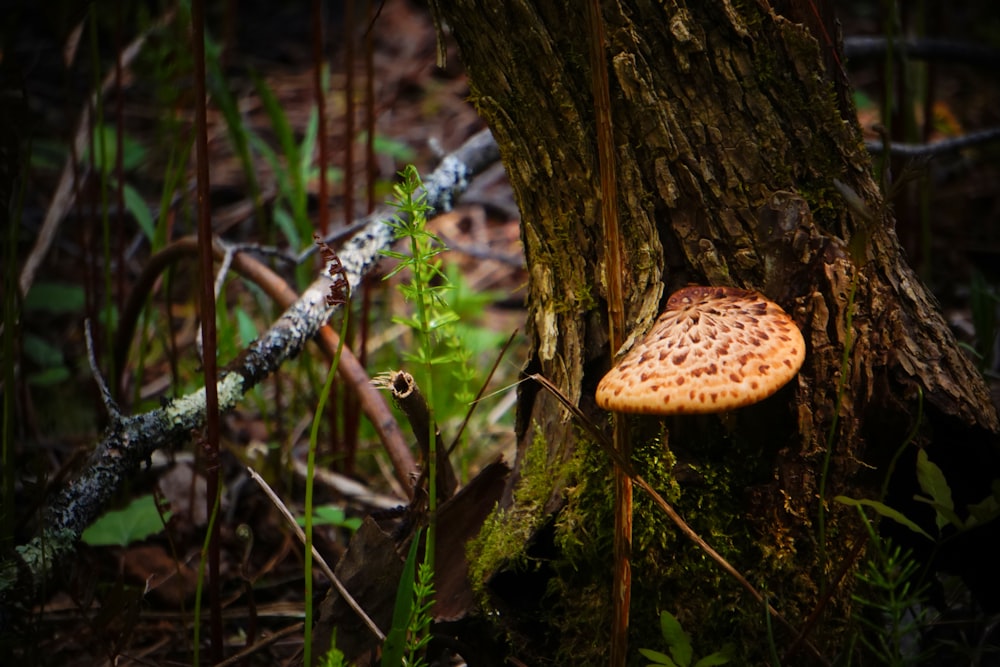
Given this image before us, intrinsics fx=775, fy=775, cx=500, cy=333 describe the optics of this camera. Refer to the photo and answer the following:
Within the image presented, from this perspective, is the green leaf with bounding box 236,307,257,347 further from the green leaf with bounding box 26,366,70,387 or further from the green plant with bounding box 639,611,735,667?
the green plant with bounding box 639,611,735,667

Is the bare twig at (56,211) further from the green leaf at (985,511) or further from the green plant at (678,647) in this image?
the green leaf at (985,511)

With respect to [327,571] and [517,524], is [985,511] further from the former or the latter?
[327,571]

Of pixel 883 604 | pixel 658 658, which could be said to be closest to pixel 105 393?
pixel 658 658

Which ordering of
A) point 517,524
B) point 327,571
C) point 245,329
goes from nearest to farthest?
point 327,571
point 517,524
point 245,329

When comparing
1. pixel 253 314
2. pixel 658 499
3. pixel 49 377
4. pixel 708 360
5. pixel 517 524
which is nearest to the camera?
pixel 708 360

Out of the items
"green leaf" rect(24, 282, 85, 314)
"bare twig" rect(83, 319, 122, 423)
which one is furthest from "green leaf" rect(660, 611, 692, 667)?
"green leaf" rect(24, 282, 85, 314)

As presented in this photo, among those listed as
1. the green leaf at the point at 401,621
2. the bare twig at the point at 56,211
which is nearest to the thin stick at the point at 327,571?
the green leaf at the point at 401,621

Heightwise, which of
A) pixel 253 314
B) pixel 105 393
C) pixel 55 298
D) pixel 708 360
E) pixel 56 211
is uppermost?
pixel 56 211
